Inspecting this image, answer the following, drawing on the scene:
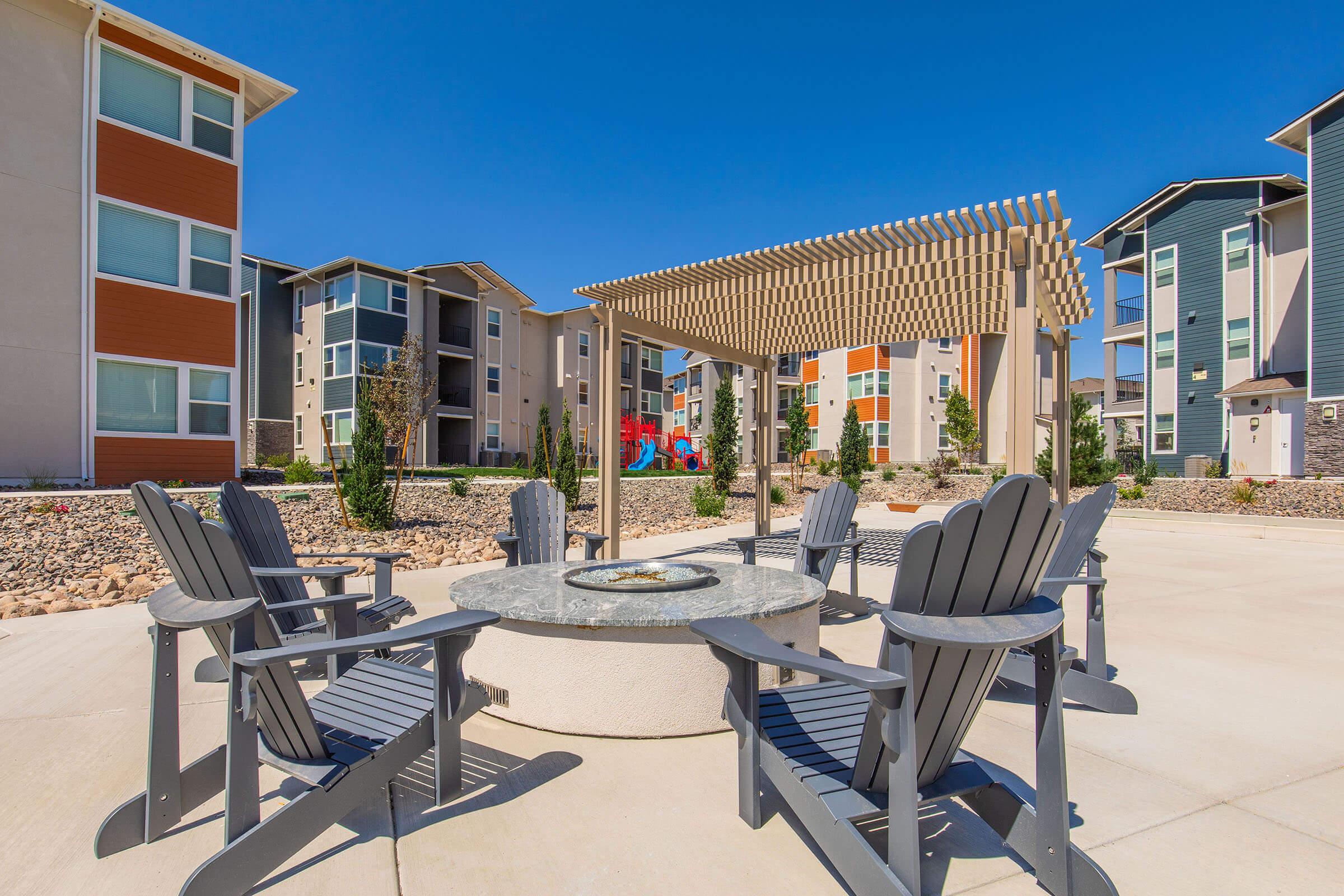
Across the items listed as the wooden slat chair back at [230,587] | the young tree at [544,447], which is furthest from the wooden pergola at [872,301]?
the wooden slat chair back at [230,587]

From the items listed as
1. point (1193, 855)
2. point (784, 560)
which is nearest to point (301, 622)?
point (1193, 855)

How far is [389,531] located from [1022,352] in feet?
24.6

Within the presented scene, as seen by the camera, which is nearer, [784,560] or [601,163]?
[784,560]

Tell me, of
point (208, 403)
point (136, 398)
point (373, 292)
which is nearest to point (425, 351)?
point (373, 292)

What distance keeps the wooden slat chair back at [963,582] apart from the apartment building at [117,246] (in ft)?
45.6

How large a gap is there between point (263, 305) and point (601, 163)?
15481 millimetres

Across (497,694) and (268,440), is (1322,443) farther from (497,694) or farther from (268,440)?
(268,440)

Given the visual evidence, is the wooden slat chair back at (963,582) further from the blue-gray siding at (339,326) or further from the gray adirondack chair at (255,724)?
the blue-gray siding at (339,326)

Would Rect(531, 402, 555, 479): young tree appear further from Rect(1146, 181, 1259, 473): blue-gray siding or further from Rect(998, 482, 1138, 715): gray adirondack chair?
Rect(1146, 181, 1259, 473): blue-gray siding

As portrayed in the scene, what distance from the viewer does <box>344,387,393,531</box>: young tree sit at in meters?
8.29

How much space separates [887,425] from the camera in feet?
97.2

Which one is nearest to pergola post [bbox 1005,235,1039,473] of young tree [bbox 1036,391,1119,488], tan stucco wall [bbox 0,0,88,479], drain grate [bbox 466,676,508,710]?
drain grate [bbox 466,676,508,710]

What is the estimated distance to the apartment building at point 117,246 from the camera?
10344 millimetres

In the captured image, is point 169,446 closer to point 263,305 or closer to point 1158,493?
point 263,305
